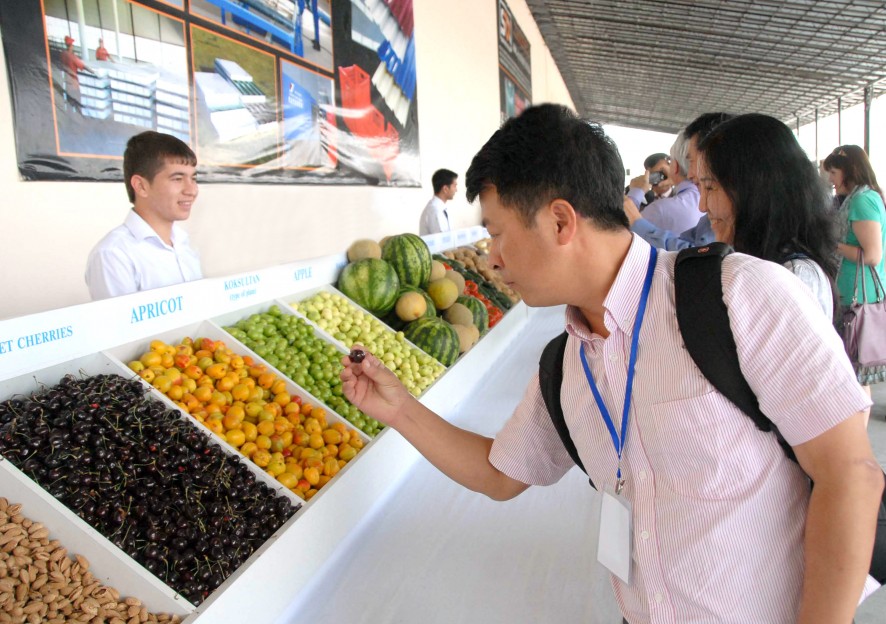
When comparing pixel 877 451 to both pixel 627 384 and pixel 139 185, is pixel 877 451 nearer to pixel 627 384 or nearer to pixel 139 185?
pixel 627 384

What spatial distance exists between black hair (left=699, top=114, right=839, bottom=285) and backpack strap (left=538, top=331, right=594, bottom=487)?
0.71m

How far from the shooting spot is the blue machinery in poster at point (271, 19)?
14.5ft

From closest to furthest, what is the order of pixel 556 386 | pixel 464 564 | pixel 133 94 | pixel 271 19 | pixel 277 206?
1. pixel 556 386
2. pixel 464 564
3. pixel 133 94
4. pixel 271 19
5. pixel 277 206

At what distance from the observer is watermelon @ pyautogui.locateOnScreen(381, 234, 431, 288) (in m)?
3.87

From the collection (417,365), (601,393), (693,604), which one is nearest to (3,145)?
(417,365)

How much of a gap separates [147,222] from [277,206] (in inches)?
103

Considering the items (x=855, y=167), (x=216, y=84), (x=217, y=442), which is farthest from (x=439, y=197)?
(x=217, y=442)

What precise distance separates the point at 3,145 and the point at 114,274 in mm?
1130

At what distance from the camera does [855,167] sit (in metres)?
3.49

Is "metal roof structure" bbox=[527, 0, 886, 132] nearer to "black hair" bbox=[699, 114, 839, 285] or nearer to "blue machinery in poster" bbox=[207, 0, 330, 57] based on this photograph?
"blue machinery in poster" bbox=[207, 0, 330, 57]

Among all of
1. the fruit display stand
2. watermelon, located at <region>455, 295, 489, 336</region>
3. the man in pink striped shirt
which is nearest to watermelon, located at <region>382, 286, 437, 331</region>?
watermelon, located at <region>455, 295, 489, 336</region>

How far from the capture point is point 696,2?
12.2 m

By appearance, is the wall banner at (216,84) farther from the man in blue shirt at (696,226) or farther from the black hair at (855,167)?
the black hair at (855,167)

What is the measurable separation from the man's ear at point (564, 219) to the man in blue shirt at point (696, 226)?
1503 millimetres
